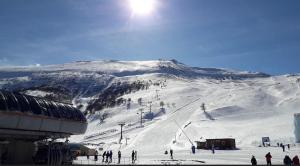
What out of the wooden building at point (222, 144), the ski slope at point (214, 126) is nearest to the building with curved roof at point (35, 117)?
the ski slope at point (214, 126)

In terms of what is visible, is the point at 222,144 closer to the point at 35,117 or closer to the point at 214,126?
the point at 214,126

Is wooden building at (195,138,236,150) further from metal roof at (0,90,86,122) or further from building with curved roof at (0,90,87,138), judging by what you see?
metal roof at (0,90,86,122)

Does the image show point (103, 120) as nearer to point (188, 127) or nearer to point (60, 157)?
point (188, 127)

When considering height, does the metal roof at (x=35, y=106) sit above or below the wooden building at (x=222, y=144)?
above

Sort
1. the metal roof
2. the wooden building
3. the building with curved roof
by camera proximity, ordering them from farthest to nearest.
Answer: the wooden building < the metal roof < the building with curved roof

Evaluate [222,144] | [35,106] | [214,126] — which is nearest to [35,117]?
[35,106]

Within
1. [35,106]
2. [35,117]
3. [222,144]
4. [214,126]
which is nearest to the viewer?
[35,117]

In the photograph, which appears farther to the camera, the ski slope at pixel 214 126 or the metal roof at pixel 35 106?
the ski slope at pixel 214 126

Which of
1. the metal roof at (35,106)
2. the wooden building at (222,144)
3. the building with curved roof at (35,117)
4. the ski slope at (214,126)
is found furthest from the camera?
the ski slope at (214,126)

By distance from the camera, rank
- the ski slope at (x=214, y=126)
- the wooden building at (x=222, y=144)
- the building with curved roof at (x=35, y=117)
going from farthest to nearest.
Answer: the ski slope at (x=214, y=126) → the wooden building at (x=222, y=144) → the building with curved roof at (x=35, y=117)

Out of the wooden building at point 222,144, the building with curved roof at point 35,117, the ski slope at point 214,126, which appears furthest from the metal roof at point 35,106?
the wooden building at point 222,144

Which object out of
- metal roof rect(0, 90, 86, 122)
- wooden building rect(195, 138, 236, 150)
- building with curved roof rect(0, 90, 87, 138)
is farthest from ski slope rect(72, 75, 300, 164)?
metal roof rect(0, 90, 86, 122)

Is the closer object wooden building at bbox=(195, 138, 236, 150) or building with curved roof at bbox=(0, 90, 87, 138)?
building with curved roof at bbox=(0, 90, 87, 138)

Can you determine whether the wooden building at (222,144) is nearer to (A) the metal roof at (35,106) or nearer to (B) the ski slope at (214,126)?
(B) the ski slope at (214,126)
